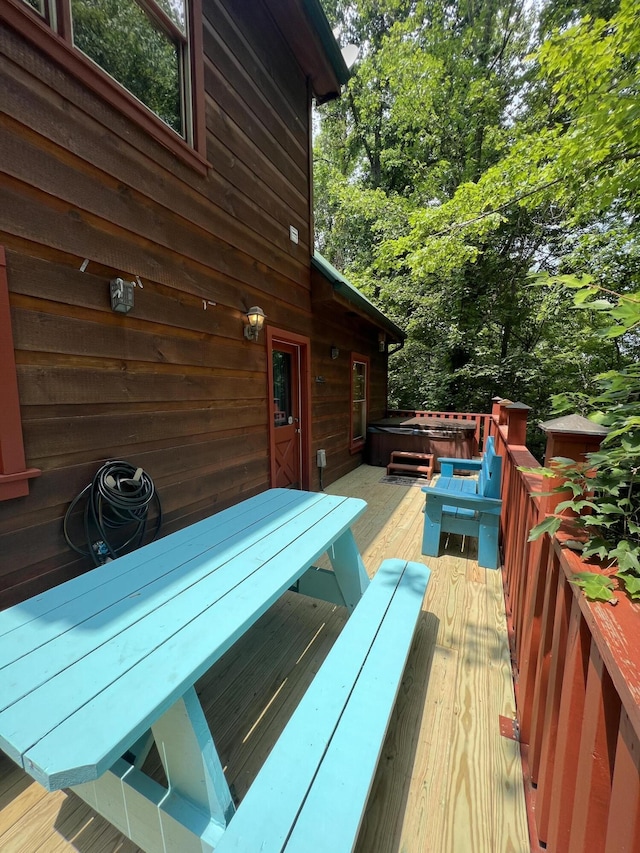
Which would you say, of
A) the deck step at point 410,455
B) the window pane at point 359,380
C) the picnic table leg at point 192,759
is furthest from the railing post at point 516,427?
the window pane at point 359,380

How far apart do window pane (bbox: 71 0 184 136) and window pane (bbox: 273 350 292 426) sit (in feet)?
7.01

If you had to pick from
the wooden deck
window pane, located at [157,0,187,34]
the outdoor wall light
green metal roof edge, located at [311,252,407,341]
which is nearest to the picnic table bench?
the wooden deck

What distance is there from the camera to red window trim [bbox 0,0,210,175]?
63.9 inches

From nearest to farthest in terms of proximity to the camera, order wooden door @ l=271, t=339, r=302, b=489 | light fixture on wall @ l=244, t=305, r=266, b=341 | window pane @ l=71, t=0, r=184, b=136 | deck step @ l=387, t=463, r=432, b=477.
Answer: window pane @ l=71, t=0, r=184, b=136
light fixture on wall @ l=244, t=305, r=266, b=341
wooden door @ l=271, t=339, r=302, b=489
deck step @ l=387, t=463, r=432, b=477

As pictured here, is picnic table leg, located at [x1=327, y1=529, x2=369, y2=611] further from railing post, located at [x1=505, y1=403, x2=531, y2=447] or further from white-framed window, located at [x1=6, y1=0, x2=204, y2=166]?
white-framed window, located at [x1=6, y1=0, x2=204, y2=166]

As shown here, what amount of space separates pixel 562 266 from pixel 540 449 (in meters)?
4.65

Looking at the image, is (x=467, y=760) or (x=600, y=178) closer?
(x=467, y=760)

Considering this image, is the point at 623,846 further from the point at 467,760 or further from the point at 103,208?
the point at 103,208

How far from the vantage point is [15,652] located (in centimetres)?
101

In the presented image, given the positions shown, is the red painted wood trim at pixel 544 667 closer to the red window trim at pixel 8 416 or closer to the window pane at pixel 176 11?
the red window trim at pixel 8 416

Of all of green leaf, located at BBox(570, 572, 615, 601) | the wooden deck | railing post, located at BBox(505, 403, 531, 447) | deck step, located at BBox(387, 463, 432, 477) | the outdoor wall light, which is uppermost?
the outdoor wall light

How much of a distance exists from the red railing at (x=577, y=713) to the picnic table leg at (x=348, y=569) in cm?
93

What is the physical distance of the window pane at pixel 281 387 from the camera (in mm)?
4051

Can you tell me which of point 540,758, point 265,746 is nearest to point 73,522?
point 265,746
